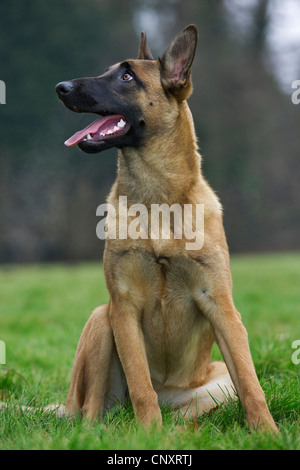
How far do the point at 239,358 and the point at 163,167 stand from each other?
46.1 inches

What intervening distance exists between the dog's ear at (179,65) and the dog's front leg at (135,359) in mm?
1316

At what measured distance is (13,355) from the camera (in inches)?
209

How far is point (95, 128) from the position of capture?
334 cm

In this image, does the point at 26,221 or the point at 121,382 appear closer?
the point at 121,382

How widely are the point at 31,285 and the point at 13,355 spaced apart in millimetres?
5406

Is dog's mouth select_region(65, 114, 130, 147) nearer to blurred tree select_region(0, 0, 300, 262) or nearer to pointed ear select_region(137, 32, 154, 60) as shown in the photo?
pointed ear select_region(137, 32, 154, 60)

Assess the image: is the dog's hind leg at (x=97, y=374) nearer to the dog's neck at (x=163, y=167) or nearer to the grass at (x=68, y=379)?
the grass at (x=68, y=379)

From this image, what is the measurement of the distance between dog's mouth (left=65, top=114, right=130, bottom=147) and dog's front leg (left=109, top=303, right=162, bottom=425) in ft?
3.09

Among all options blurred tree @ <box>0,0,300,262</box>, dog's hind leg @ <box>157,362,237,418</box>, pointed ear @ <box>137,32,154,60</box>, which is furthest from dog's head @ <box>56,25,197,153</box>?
blurred tree @ <box>0,0,300,262</box>

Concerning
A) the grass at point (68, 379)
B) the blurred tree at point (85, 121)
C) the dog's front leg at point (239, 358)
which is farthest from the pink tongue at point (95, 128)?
the blurred tree at point (85, 121)

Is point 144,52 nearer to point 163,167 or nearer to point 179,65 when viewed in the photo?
point 179,65
